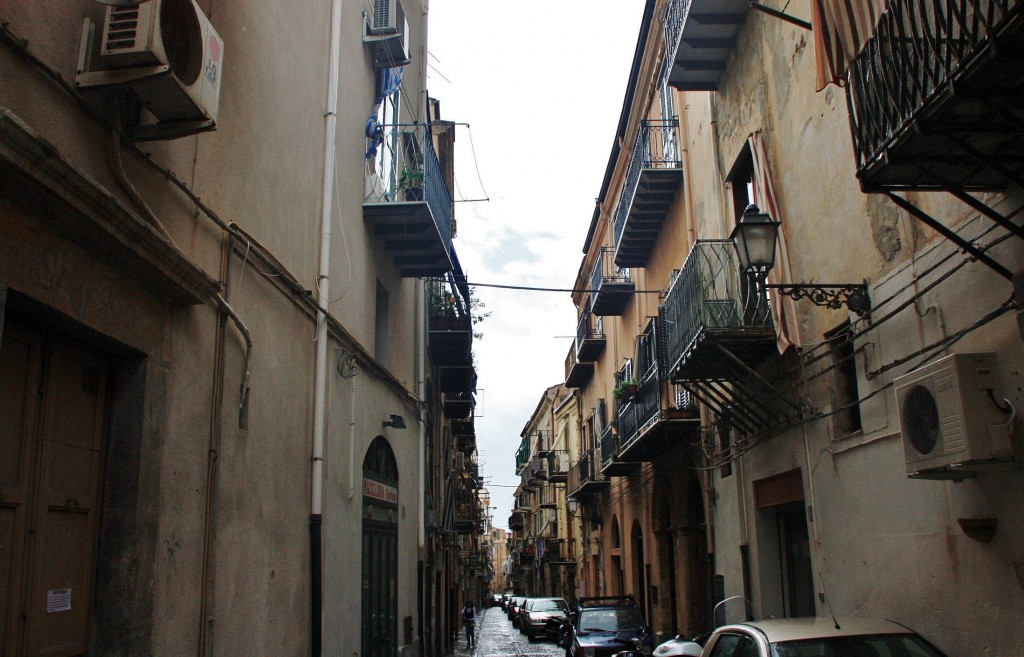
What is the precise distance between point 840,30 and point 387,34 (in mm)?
7522

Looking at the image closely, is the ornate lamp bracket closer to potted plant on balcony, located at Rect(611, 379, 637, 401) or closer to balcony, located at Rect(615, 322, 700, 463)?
balcony, located at Rect(615, 322, 700, 463)

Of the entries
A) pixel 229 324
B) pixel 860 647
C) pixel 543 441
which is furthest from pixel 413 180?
pixel 543 441

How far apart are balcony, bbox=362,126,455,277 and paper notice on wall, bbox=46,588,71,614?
7.69 m

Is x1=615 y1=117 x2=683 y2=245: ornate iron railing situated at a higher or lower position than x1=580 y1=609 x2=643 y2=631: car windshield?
higher

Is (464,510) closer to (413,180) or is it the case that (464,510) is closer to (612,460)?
(612,460)

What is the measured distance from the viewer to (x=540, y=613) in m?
30.5

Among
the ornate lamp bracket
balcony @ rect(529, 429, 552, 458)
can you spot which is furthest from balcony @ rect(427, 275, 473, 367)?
balcony @ rect(529, 429, 552, 458)

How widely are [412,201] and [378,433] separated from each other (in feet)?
11.2

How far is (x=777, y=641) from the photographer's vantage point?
600 centimetres

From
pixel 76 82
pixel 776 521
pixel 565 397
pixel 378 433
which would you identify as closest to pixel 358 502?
pixel 378 433

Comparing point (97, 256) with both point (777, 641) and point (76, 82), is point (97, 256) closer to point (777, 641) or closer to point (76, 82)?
point (76, 82)

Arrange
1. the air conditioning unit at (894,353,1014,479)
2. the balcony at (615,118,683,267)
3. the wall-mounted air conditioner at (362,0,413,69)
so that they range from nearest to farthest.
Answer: the air conditioning unit at (894,353,1014,479) → the wall-mounted air conditioner at (362,0,413,69) → the balcony at (615,118,683,267)

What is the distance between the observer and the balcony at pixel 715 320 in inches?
398

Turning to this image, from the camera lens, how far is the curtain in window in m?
9.69
